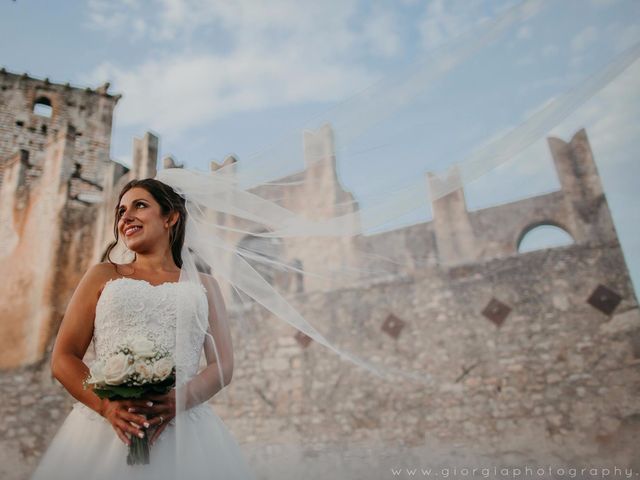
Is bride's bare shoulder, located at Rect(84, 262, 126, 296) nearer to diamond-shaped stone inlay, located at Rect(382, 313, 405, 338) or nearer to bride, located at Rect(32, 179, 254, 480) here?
bride, located at Rect(32, 179, 254, 480)

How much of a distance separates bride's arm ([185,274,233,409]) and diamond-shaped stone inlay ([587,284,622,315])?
5.65 m

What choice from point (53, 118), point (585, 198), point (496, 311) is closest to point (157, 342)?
point (496, 311)

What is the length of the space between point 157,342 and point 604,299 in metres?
6.14

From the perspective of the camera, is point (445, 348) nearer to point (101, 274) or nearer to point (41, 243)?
point (101, 274)

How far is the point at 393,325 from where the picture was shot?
277 inches

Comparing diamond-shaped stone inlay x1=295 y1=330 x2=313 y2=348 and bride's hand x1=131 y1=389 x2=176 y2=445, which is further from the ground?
diamond-shaped stone inlay x1=295 y1=330 x2=313 y2=348

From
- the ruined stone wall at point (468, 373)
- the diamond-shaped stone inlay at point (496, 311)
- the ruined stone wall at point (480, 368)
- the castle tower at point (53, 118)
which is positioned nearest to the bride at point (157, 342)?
the ruined stone wall at point (480, 368)

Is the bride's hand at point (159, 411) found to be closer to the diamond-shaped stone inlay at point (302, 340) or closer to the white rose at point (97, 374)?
the white rose at point (97, 374)

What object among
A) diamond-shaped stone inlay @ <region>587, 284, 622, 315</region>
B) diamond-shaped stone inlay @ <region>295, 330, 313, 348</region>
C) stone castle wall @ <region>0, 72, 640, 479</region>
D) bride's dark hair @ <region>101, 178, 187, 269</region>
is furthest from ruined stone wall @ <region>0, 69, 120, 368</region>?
diamond-shaped stone inlay @ <region>587, 284, 622, 315</region>

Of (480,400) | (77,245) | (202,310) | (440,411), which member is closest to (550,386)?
(480,400)

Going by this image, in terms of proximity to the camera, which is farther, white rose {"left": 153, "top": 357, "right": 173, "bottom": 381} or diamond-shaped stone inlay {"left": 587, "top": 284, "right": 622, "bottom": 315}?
diamond-shaped stone inlay {"left": 587, "top": 284, "right": 622, "bottom": 315}

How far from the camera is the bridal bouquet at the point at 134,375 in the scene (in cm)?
173

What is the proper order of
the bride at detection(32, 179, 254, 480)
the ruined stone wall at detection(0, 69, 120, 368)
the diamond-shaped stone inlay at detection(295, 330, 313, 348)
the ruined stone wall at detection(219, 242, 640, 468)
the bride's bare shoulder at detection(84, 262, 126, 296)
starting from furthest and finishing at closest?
the ruined stone wall at detection(0, 69, 120, 368)
the diamond-shaped stone inlay at detection(295, 330, 313, 348)
the ruined stone wall at detection(219, 242, 640, 468)
the bride's bare shoulder at detection(84, 262, 126, 296)
the bride at detection(32, 179, 254, 480)

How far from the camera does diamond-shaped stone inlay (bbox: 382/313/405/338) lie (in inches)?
275
